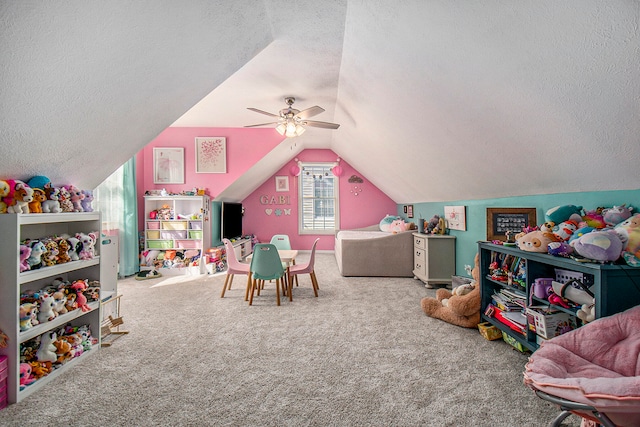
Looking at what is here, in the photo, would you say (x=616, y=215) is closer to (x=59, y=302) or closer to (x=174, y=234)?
(x=59, y=302)

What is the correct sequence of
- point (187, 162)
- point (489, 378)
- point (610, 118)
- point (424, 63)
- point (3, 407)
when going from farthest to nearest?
point (187, 162), point (424, 63), point (489, 378), point (3, 407), point (610, 118)

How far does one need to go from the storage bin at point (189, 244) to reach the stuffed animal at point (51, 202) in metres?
3.09

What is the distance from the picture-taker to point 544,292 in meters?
2.06

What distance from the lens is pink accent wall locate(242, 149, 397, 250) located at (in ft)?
24.9

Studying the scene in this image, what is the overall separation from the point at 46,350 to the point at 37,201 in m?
1.00

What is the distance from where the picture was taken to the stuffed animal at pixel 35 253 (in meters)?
2.00

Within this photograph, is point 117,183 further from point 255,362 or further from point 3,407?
point 255,362

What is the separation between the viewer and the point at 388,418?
161cm

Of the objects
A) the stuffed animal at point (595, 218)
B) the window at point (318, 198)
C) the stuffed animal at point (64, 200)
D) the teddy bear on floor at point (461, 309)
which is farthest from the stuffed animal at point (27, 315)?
the window at point (318, 198)

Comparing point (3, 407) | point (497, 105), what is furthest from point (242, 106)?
point (3, 407)

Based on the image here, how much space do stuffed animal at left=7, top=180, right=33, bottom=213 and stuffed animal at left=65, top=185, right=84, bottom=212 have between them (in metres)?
0.45

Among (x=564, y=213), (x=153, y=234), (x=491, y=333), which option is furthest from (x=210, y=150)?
(x=564, y=213)

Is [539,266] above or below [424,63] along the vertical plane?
below

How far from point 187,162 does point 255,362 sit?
165 inches
